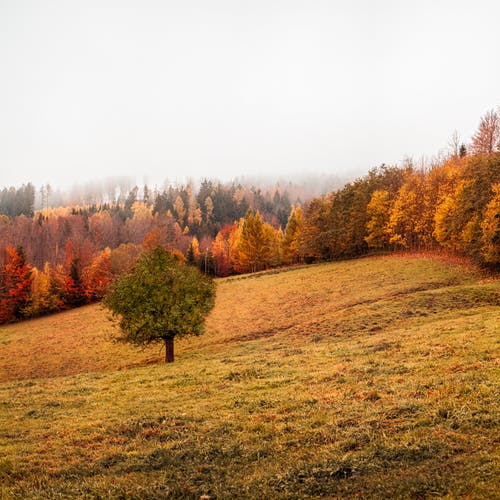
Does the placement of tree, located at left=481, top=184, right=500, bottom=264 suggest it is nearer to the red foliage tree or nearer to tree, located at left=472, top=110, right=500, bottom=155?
tree, located at left=472, top=110, right=500, bottom=155

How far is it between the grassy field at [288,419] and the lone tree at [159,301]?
2705 mm

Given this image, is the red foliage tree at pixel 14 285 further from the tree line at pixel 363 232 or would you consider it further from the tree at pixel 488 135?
the tree at pixel 488 135

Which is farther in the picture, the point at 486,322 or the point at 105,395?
the point at 486,322

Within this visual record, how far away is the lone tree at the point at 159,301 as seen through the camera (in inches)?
1212

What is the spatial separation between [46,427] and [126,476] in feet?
23.6

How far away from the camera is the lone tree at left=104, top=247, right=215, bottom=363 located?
30.8 metres

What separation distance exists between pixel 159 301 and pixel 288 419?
20430 mm

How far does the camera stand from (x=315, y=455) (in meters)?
10.3

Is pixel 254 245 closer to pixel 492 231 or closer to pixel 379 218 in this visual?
pixel 379 218

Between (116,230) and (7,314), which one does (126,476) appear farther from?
(116,230)

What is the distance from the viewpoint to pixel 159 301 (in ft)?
103

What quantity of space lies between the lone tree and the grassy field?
8.87ft

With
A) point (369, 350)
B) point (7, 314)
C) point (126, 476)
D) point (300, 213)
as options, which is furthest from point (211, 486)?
point (300, 213)

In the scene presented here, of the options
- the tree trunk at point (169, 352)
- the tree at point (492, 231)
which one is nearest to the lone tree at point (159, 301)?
the tree trunk at point (169, 352)
